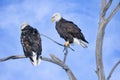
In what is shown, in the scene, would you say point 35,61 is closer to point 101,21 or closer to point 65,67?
point 65,67

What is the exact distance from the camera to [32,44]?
35.1ft

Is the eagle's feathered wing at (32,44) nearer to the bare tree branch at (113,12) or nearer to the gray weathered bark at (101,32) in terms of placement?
the gray weathered bark at (101,32)

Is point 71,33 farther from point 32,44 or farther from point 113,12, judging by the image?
point 32,44

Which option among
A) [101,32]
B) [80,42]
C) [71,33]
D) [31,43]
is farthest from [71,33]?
[31,43]

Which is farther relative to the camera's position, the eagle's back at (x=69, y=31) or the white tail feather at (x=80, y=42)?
the eagle's back at (x=69, y=31)

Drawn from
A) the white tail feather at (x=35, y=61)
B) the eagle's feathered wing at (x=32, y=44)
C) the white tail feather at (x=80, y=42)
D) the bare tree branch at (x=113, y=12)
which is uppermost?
the bare tree branch at (x=113, y=12)

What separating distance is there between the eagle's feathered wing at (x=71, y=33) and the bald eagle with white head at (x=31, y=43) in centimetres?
100

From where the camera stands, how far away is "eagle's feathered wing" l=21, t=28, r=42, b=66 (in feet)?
34.3

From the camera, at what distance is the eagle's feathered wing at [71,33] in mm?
11648

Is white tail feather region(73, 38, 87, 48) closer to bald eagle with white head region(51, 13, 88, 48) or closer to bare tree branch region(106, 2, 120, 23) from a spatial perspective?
bald eagle with white head region(51, 13, 88, 48)

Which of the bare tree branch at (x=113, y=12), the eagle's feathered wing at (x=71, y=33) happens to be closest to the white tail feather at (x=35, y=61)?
the eagle's feathered wing at (x=71, y=33)

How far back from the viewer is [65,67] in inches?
423

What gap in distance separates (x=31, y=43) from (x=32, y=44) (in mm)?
49

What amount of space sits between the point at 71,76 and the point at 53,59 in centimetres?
51
